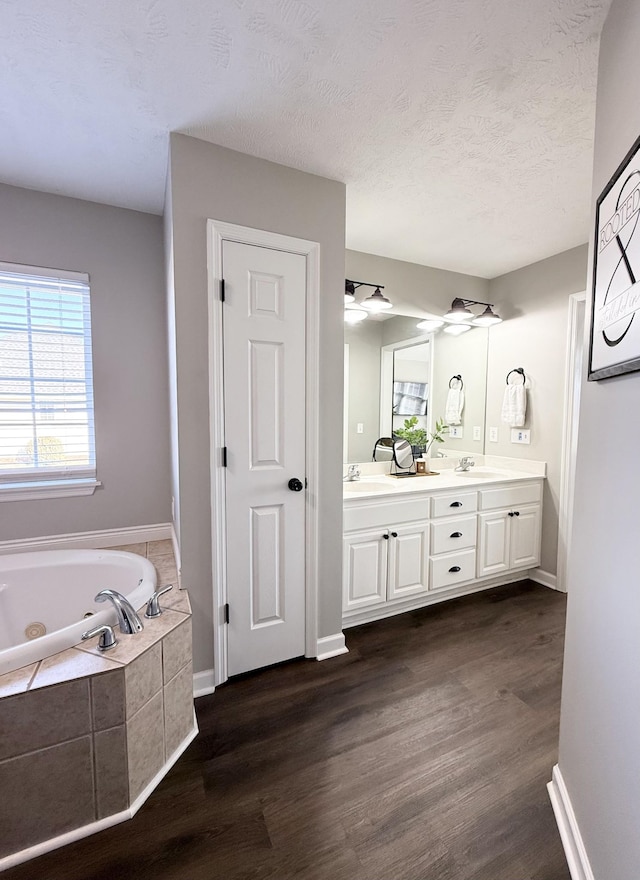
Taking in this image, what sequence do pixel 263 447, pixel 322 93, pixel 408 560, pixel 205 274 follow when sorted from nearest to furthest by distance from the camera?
pixel 322 93 → pixel 205 274 → pixel 263 447 → pixel 408 560

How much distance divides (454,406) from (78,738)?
3.19 meters

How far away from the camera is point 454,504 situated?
2.62m

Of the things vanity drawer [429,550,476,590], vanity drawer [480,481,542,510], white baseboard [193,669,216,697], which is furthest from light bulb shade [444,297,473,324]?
white baseboard [193,669,216,697]

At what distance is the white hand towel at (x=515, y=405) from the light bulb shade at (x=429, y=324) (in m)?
0.79

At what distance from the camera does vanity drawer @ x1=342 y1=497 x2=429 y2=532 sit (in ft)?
7.34

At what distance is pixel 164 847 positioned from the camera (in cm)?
117

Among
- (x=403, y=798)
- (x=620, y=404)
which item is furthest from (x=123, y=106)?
(x=403, y=798)

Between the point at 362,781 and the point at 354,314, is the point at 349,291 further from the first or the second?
the point at 362,781

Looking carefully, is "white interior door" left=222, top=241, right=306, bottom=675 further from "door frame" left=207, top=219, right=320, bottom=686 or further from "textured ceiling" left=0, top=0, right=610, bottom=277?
"textured ceiling" left=0, top=0, right=610, bottom=277

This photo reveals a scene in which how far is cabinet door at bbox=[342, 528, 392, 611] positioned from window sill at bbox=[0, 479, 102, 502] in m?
1.56

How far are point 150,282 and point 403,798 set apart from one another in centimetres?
279

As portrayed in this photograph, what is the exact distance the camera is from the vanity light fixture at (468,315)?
10.1 ft

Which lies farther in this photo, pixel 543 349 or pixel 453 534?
pixel 543 349

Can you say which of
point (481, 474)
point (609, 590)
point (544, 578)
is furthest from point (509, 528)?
point (609, 590)
